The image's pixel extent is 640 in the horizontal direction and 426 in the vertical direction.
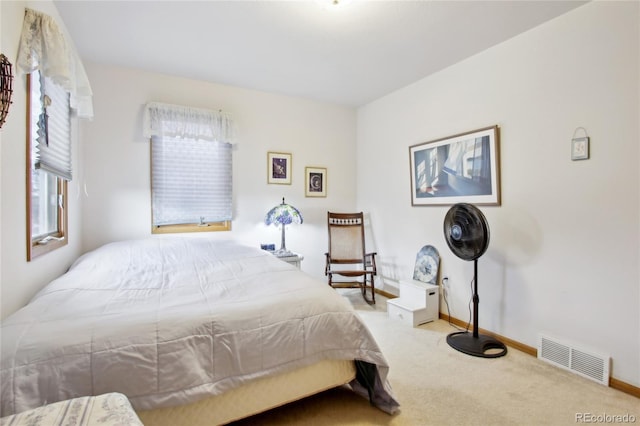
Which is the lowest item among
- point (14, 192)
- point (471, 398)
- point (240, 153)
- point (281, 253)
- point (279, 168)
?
point (471, 398)

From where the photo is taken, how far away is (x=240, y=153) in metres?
3.52

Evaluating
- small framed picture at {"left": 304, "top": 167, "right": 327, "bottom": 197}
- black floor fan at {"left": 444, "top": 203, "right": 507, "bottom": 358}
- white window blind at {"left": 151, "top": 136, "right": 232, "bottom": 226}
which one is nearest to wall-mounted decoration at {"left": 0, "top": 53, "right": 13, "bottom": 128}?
white window blind at {"left": 151, "top": 136, "right": 232, "bottom": 226}

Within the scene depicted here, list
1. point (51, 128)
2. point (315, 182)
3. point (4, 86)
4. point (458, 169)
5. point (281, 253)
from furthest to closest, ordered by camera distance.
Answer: point (315, 182) < point (281, 253) < point (458, 169) < point (51, 128) < point (4, 86)

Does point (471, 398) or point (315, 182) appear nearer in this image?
point (471, 398)

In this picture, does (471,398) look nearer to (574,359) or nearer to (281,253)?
(574,359)

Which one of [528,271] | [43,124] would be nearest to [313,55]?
[43,124]

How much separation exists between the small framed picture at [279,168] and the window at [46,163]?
6.27ft

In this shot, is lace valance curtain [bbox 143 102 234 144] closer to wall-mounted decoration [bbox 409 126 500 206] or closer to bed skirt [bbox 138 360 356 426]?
wall-mounted decoration [bbox 409 126 500 206]

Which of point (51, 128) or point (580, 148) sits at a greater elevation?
point (51, 128)

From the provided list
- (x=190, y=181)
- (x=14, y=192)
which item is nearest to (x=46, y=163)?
(x=14, y=192)

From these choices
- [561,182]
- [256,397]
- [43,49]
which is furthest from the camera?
[561,182]

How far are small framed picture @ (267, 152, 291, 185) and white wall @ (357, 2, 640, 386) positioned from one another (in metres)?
1.80

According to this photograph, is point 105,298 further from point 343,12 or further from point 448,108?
point 448,108

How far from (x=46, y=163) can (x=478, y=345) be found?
129 inches
